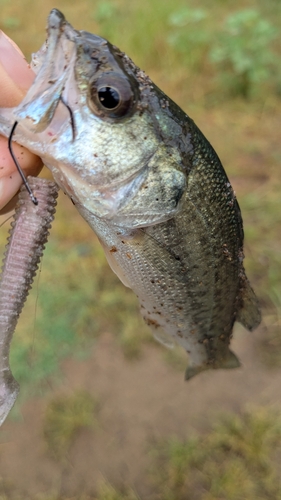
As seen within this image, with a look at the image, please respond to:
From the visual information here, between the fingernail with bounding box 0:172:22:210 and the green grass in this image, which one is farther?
the green grass

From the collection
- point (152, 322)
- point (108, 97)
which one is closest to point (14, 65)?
point (108, 97)

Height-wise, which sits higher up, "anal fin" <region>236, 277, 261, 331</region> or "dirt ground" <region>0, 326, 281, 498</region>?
"anal fin" <region>236, 277, 261, 331</region>

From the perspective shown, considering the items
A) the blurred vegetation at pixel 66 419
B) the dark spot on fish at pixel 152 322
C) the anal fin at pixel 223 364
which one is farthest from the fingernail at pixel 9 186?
the blurred vegetation at pixel 66 419

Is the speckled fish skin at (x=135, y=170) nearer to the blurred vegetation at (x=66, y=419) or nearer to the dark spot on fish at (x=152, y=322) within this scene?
the dark spot on fish at (x=152, y=322)

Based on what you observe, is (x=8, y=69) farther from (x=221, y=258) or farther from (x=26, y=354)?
(x=26, y=354)

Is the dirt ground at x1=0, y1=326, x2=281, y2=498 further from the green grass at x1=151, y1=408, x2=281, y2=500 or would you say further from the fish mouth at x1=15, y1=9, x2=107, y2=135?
the fish mouth at x1=15, y1=9, x2=107, y2=135

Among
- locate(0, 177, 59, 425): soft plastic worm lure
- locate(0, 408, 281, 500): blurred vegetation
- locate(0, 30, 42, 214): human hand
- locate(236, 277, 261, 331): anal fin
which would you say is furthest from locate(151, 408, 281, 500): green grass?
locate(0, 30, 42, 214): human hand
